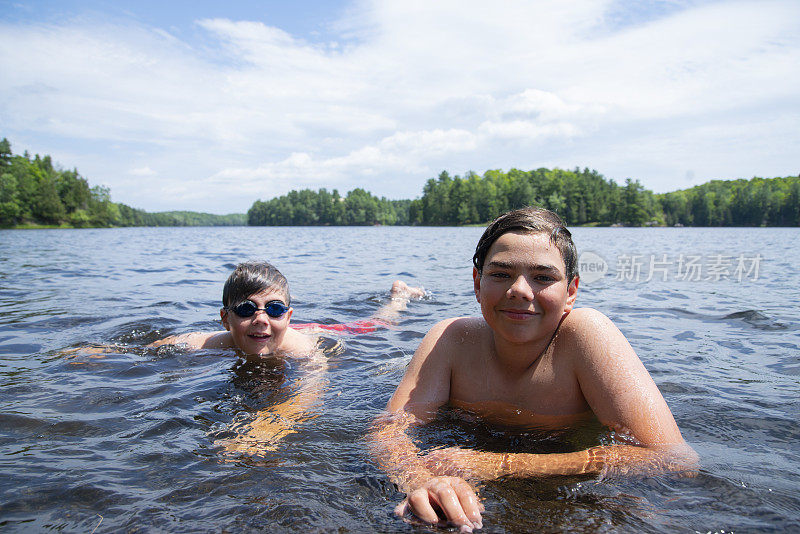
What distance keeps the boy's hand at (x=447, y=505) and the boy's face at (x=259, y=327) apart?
3082 mm

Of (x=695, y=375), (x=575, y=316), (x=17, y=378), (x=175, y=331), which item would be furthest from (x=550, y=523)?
(x=175, y=331)

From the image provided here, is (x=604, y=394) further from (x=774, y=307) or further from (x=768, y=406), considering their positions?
(x=774, y=307)

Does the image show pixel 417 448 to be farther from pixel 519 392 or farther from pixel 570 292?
pixel 570 292

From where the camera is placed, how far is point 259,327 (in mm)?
4953

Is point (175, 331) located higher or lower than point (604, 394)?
lower

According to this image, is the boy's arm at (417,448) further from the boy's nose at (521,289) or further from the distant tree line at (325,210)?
the distant tree line at (325,210)

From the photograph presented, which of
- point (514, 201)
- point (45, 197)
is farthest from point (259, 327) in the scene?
point (514, 201)

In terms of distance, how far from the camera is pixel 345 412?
3.82 meters

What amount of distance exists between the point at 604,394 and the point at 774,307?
7899 millimetres

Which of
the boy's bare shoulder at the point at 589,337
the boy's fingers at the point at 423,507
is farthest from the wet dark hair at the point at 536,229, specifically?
the boy's fingers at the point at 423,507

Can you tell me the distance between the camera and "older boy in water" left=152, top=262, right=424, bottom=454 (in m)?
3.65

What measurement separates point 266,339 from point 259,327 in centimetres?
20

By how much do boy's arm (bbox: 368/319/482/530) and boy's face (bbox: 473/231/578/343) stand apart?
0.61 meters

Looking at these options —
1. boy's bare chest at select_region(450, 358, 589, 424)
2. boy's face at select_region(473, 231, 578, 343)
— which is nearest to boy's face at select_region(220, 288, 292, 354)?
boy's bare chest at select_region(450, 358, 589, 424)
